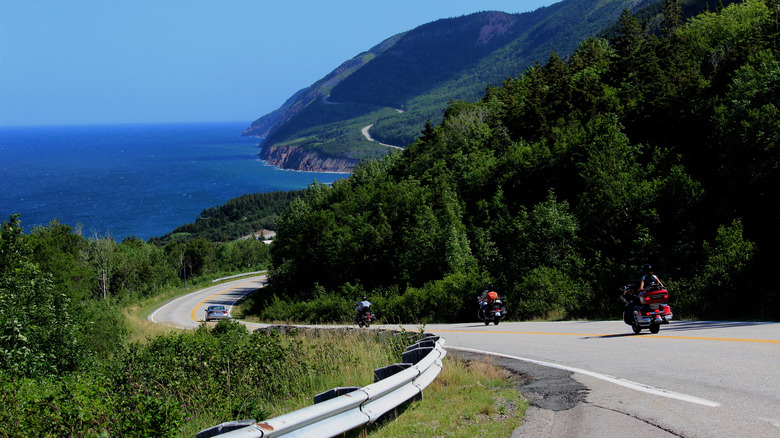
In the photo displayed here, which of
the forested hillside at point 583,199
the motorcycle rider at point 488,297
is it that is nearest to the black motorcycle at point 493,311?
the motorcycle rider at point 488,297

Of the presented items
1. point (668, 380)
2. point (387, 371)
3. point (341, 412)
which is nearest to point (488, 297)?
point (668, 380)

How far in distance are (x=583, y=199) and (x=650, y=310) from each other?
2065cm

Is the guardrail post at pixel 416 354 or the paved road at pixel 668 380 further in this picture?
the guardrail post at pixel 416 354

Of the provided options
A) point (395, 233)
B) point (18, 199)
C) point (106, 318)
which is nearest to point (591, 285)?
point (106, 318)

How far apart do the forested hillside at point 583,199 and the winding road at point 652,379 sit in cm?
531

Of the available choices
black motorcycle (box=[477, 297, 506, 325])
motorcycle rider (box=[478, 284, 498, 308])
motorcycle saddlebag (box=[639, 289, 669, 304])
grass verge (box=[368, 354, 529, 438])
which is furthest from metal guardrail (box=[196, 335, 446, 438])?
motorcycle rider (box=[478, 284, 498, 308])

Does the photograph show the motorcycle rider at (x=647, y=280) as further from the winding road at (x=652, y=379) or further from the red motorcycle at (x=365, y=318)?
the red motorcycle at (x=365, y=318)

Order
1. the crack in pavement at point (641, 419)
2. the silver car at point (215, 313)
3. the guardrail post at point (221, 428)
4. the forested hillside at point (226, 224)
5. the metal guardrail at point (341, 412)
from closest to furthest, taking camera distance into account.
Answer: the metal guardrail at point (341, 412) < the guardrail post at point (221, 428) < the crack in pavement at point (641, 419) < the silver car at point (215, 313) < the forested hillside at point (226, 224)

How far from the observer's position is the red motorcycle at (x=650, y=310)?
39.0 feet

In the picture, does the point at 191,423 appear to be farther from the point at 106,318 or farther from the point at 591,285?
the point at 106,318

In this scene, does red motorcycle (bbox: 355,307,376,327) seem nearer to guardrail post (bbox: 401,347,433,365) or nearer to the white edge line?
the white edge line

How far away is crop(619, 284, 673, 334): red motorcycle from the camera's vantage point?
11875 millimetres

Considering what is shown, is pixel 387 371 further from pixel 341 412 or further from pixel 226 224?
pixel 226 224

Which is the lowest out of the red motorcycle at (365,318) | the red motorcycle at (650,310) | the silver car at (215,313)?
the silver car at (215,313)
